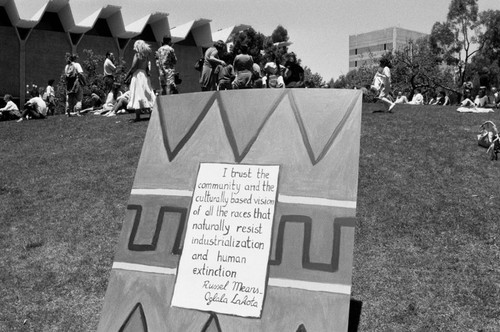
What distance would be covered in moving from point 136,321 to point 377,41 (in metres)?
111

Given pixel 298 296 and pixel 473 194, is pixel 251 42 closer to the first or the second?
pixel 473 194

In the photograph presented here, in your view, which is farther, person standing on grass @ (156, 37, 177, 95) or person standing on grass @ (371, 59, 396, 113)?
person standing on grass @ (371, 59, 396, 113)

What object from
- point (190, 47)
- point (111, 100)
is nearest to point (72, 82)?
point (111, 100)

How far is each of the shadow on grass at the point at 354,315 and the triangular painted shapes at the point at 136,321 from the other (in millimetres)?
1728

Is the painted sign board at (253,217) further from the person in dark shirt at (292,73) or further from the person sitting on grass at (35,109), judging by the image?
the person sitting on grass at (35,109)

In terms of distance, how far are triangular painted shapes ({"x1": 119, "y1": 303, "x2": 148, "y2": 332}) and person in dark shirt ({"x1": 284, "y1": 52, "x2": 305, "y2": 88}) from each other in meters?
10.2

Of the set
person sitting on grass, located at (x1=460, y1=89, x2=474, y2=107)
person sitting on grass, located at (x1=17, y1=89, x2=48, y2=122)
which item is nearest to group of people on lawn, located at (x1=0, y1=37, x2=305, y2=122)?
person sitting on grass, located at (x1=17, y1=89, x2=48, y2=122)

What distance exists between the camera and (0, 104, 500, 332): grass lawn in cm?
499

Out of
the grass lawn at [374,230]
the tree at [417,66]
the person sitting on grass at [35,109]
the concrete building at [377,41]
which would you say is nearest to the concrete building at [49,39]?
the tree at [417,66]

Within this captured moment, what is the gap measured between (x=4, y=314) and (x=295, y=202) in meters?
2.96

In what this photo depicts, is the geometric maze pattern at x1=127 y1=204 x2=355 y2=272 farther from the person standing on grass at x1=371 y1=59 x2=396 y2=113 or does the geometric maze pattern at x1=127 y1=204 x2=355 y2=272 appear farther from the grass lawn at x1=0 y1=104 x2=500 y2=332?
the person standing on grass at x1=371 y1=59 x2=396 y2=113

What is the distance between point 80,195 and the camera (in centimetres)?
812

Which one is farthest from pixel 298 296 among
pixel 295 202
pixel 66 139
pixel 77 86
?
pixel 77 86

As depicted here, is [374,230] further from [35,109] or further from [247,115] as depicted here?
[35,109]
